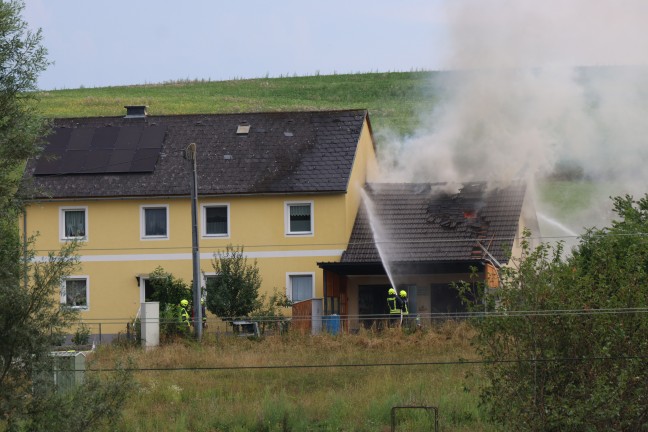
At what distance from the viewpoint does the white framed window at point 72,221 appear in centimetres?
4797

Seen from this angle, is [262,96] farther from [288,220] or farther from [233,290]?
[233,290]

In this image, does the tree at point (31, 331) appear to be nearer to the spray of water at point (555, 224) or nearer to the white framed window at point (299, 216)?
the white framed window at point (299, 216)

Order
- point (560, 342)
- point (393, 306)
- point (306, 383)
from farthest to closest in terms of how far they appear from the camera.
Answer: point (393, 306), point (306, 383), point (560, 342)

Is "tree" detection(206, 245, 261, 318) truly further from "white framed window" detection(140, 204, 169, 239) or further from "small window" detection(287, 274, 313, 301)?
"white framed window" detection(140, 204, 169, 239)

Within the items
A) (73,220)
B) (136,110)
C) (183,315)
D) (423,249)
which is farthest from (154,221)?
(423,249)

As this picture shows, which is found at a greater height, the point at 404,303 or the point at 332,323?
the point at 404,303

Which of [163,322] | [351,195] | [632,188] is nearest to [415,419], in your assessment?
[163,322]

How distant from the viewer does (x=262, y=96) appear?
97.0m

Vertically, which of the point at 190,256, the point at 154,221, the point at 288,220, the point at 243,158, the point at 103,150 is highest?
the point at 103,150

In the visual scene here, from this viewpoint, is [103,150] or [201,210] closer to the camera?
[201,210]

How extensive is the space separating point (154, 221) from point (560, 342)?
24859mm

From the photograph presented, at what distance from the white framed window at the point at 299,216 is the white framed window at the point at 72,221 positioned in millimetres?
7651

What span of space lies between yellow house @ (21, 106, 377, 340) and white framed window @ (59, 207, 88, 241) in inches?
1.5

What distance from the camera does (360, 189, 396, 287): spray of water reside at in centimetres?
4519
